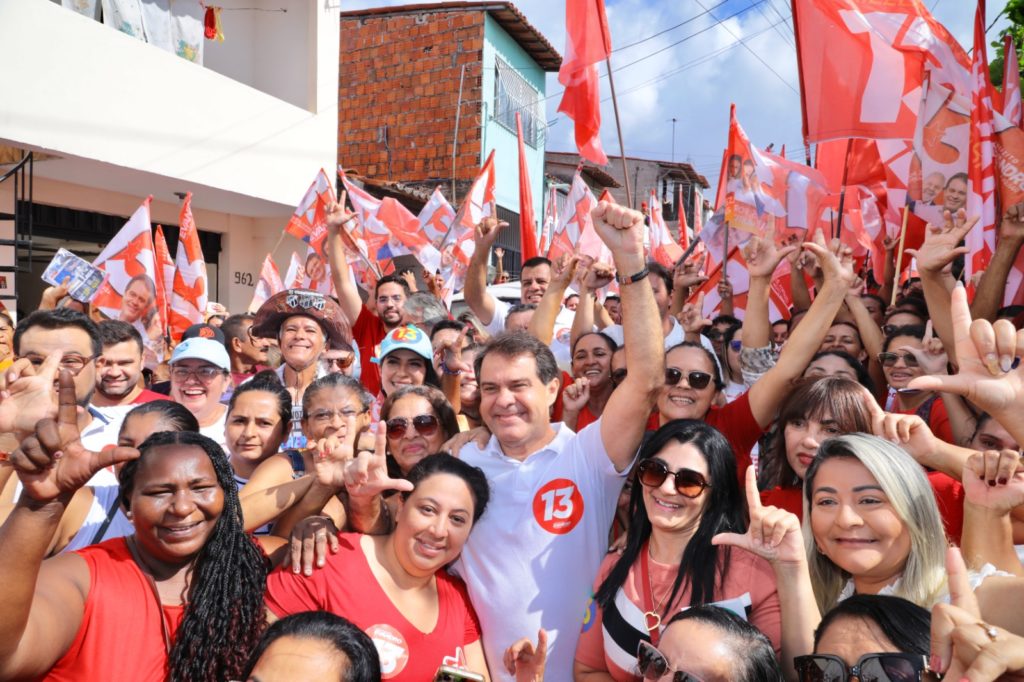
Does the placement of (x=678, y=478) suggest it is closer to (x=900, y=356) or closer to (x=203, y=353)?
(x=900, y=356)

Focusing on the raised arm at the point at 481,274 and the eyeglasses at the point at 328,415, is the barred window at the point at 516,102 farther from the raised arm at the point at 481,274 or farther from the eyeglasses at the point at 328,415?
the eyeglasses at the point at 328,415

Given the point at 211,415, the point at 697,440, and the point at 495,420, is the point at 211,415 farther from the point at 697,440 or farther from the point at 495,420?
the point at 697,440

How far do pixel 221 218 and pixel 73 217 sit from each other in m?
2.32

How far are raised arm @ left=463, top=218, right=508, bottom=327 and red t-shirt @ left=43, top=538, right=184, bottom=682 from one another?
356 cm

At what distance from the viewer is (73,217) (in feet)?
35.8

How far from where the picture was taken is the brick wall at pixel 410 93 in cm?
1892

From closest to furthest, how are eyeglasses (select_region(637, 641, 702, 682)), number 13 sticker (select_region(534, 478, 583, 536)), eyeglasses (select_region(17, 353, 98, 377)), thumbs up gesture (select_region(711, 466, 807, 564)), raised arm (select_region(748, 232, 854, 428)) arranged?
eyeglasses (select_region(637, 641, 702, 682)), thumbs up gesture (select_region(711, 466, 807, 564)), number 13 sticker (select_region(534, 478, 583, 536)), raised arm (select_region(748, 232, 854, 428)), eyeglasses (select_region(17, 353, 98, 377))

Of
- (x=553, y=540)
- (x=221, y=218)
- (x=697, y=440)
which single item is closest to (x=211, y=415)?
(x=553, y=540)

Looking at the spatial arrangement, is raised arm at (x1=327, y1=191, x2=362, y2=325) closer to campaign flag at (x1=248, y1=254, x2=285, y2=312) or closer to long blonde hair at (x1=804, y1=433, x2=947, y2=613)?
campaign flag at (x1=248, y1=254, x2=285, y2=312)

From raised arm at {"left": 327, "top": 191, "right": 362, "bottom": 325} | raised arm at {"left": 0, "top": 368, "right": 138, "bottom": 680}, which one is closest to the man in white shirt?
raised arm at {"left": 0, "top": 368, "right": 138, "bottom": 680}

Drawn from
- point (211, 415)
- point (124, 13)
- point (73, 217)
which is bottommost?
point (211, 415)

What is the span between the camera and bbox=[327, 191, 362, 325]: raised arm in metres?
6.00

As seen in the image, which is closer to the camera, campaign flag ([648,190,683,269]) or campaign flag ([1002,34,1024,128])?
campaign flag ([1002,34,1024,128])

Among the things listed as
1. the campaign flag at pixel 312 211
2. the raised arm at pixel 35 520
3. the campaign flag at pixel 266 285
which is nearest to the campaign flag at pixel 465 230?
the campaign flag at pixel 312 211
